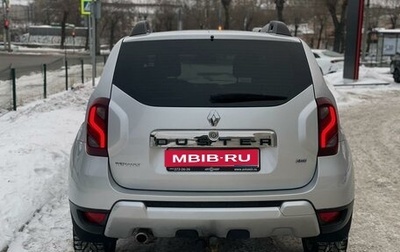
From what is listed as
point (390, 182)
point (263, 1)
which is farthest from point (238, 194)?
point (263, 1)

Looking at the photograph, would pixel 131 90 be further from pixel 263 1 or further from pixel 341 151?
pixel 263 1

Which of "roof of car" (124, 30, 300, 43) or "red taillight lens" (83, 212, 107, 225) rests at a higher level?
"roof of car" (124, 30, 300, 43)

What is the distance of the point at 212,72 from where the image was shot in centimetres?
334

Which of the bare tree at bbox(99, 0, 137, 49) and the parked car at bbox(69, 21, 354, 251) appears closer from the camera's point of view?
the parked car at bbox(69, 21, 354, 251)

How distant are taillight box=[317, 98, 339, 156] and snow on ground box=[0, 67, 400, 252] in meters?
2.34

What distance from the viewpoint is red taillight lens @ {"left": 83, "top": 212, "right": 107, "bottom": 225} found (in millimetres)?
3205

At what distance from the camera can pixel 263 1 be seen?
55.5m

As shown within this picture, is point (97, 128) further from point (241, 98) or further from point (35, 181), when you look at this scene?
point (35, 181)

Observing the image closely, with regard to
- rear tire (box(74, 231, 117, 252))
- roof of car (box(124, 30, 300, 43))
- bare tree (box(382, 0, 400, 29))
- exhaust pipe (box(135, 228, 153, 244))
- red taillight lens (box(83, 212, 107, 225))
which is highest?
bare tree (box(382, 0, 400, 29))

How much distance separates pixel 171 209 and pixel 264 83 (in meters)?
1.02

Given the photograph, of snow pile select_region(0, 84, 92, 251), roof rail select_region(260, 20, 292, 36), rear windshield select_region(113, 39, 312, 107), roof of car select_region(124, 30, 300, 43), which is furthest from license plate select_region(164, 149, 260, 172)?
snow pile select_region(0, 84, 92, 251)

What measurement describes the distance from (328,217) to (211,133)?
3.19 feet

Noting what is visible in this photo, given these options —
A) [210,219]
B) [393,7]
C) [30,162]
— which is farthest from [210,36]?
[393,7]

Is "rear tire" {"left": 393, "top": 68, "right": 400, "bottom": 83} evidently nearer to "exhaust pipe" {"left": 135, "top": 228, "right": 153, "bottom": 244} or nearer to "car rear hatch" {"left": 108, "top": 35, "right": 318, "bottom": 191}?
"car rear hatch" {"left": 108, "top": 35, "right": 318, "bottom": 191}
